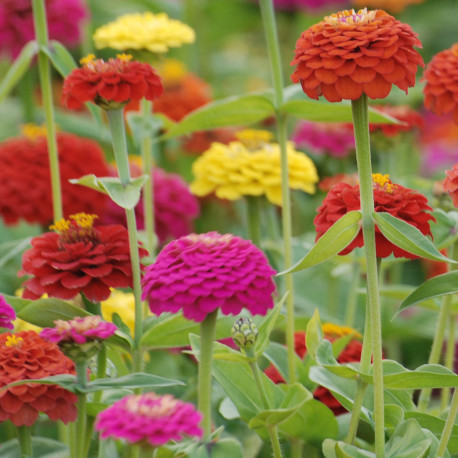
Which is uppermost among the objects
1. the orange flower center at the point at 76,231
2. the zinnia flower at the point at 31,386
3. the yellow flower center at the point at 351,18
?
the yellow flower center at the point at 351,18

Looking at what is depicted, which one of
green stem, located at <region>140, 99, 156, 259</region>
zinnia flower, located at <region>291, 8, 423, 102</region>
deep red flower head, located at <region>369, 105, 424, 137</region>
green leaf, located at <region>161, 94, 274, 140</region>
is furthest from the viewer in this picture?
deep red flower head, located at <region>369, 105, 424, 137</region>

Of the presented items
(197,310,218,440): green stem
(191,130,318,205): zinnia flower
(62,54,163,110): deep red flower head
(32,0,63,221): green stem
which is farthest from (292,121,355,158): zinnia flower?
(197,310,218,440): green stem

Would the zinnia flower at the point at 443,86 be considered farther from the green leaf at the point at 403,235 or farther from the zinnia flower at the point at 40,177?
the zinnia flower at the point at 40,177

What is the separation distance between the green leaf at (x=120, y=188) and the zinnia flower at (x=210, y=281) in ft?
0.24

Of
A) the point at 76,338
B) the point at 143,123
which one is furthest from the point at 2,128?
the point at 76,338

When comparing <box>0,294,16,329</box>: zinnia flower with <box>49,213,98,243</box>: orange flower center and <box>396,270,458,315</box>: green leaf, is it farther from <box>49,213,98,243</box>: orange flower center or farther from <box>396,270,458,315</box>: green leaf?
<box>396,270,458,315</box>: green leaf

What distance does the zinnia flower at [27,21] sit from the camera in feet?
4.39

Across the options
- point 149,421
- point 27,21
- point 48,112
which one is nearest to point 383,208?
point 149,421

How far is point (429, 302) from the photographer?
2.69 ft

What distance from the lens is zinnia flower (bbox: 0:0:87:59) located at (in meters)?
1.34

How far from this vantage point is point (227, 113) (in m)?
0.82

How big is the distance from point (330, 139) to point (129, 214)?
64 centimetres

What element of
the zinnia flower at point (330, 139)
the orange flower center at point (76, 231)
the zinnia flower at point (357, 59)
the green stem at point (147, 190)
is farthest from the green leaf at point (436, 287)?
the zinnia flower at point (330, 139)

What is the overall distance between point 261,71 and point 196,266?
1521 millimetres
